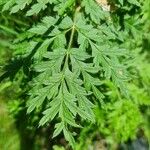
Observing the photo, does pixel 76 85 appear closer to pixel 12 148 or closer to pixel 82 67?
pixel 82 67

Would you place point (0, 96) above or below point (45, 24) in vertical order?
below

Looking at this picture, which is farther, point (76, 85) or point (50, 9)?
point (50, 9)

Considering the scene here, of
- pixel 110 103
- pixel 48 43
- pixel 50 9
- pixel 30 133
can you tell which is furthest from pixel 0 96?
pixel 48 43

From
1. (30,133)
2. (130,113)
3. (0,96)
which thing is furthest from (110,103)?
(0,96)

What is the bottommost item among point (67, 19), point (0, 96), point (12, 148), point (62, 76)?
point (12, 148)

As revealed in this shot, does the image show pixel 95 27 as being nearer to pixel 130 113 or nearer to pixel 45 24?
pixel 45 24

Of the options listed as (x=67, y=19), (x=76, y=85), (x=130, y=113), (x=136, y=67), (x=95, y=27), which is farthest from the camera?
(x=136, y=67)

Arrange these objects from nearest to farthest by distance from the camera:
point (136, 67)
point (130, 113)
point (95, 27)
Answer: point (95, 27) → point (130, 113) → point (136, 67)
